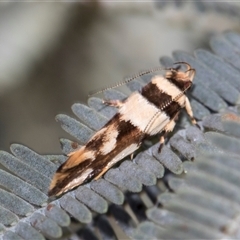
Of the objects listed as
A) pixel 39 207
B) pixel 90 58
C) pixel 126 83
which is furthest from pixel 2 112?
pixel 39 207

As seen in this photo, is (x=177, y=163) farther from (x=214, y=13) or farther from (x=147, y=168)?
(x=214, y=13)

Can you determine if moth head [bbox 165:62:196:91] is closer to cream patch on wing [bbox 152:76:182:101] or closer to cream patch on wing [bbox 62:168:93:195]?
cream patch on wing [bbox 152:76:182:101]

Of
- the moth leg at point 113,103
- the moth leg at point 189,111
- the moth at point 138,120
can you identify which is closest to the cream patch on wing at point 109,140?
the moth at point 138,120

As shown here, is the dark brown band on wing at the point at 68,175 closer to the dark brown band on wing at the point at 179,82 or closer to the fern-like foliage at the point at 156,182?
the fern-like foliage at the point at 156,182

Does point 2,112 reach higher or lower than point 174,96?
higher

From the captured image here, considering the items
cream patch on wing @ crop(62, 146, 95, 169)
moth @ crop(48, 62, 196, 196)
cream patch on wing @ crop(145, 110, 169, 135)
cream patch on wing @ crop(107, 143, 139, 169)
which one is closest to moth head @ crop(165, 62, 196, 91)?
moth @ crop(48, 62, 196, 196)

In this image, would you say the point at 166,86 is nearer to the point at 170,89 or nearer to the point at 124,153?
the point at 170,89
